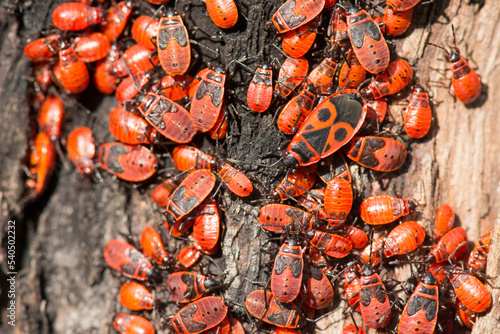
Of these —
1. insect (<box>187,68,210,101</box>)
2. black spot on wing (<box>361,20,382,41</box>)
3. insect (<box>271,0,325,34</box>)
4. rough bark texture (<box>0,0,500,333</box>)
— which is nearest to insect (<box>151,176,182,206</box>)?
rough bark texture (<box>0,0,500,333</box>)

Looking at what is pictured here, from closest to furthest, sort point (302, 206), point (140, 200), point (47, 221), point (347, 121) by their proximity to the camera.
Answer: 1. point (347, 121)
2. point (302, 206)
3. point (140, 200)
4. point (47, 221)

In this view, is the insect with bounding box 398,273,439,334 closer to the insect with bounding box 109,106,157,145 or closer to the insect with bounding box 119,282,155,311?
the insect with bounding box 119,282,155,311

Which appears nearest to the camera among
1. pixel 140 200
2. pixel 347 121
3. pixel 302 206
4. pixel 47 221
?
pixel 347 121

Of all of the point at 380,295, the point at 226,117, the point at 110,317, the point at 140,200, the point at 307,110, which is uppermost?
the point at 307,110

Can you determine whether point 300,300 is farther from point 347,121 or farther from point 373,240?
point 347,121

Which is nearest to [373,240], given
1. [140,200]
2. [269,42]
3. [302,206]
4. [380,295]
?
[380,295]

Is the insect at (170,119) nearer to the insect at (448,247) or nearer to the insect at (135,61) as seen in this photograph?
the insect at (135,61)
